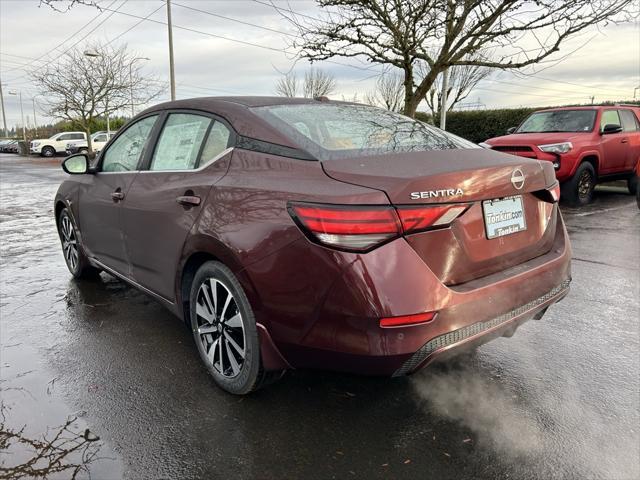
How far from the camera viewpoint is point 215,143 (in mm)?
2842

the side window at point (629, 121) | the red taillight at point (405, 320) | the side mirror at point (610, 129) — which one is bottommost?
the red taillight at point (405, 320)

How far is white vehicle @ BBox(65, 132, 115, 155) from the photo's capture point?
33700 millimetres

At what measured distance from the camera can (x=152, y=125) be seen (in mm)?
3498

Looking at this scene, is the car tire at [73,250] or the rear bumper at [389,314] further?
the car tire at [73,250]

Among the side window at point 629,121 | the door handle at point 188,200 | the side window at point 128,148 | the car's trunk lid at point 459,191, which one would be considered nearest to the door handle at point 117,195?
the side window at point 128,148

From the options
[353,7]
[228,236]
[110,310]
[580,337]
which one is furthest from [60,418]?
[353,7]

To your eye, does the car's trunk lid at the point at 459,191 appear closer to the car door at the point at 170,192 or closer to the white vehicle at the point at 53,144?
the car door at the point at 170,192

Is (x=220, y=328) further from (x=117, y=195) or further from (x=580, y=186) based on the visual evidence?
(x=580, y=186)

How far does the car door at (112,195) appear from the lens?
3.60 metres

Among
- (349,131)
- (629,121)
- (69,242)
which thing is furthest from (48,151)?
(349,131)

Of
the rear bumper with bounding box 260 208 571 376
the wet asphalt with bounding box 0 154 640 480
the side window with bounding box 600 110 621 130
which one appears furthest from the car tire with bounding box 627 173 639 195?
the rear bumper with bounding box 260 208 571 376

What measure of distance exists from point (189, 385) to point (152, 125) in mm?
1790

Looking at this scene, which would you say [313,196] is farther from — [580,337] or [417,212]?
[580,337]

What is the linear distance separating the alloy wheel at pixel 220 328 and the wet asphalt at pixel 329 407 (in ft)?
0.63
